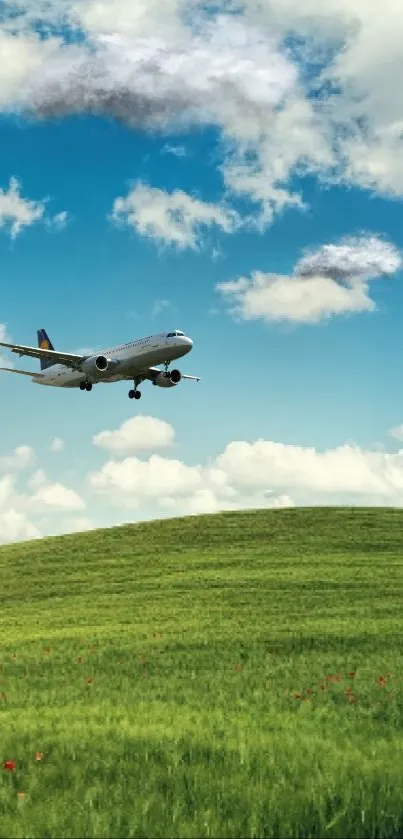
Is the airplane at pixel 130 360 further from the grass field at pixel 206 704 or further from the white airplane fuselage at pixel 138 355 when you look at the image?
the grass field at pixel 206 704

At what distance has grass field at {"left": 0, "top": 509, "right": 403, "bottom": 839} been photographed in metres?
9.86

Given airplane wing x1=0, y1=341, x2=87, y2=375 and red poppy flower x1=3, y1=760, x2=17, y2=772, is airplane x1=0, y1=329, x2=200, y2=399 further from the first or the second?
red poppy flower x1=3, y1=760, x2=17, y2=772

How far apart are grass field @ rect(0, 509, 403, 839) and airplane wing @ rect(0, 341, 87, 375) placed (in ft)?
118

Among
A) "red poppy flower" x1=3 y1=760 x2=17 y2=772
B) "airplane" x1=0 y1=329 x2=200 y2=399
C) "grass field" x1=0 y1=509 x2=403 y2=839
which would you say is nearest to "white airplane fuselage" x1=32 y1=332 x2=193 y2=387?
"airplane" x1=0 y1=329 x2=200 y2=399

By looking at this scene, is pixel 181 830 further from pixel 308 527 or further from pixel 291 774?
pixel 308 527

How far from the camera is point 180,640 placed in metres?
25.0

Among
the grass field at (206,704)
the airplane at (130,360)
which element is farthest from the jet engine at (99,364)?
the grass field at (206,704)

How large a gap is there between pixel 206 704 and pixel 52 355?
64940 millimetres

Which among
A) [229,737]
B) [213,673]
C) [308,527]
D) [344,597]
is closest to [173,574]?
[344,597]

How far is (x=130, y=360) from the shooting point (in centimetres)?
7706

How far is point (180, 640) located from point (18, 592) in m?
20.1

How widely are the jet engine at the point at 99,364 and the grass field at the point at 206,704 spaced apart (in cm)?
3478

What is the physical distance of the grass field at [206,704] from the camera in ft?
32.3

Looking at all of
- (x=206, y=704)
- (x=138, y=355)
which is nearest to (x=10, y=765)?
(x=206, y=704)
